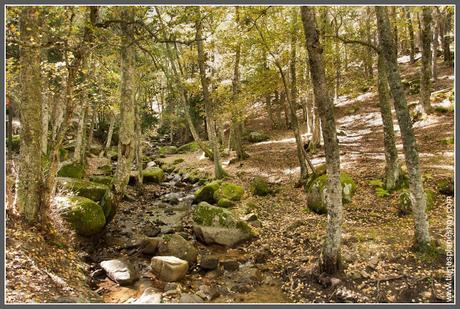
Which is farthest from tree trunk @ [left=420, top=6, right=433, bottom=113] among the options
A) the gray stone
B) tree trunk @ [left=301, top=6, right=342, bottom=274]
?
the gray stone

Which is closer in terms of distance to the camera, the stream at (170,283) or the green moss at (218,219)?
the stream at (170,283)

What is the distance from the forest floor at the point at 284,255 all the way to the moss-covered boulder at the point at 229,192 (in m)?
0.38

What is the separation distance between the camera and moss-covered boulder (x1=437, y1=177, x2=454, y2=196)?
10055mm

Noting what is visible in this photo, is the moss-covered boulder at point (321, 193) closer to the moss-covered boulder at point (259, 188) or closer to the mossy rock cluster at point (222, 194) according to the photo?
the moss-covered boulder at point (259, 188)

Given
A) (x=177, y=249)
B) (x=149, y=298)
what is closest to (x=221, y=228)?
(x=177, y=249)

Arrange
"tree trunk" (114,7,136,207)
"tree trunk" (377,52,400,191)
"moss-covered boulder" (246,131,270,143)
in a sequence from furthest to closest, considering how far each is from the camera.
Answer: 1. "moss-covered boulder" (246,131,270,143)
2. "tree trunk" (114,7,136,207)
3. "tree trunk" (377,52,400,191)

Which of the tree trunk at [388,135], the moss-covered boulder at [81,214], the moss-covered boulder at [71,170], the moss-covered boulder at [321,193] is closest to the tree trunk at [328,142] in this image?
the moss-covered boulder at [321,193]

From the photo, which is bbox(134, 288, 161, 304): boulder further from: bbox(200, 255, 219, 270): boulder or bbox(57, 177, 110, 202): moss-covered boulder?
bbox(57, 177, 110, 202): moss-covered boulder

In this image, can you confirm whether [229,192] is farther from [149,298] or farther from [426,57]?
[426,57]

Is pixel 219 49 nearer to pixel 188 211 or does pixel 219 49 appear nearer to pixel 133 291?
pixel 188 211

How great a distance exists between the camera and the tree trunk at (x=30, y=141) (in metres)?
7.85

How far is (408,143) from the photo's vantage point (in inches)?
292

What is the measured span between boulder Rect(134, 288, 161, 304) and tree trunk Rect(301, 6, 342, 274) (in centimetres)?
357

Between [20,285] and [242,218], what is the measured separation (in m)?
6.83
